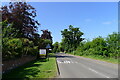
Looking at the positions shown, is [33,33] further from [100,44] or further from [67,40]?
[67,40]

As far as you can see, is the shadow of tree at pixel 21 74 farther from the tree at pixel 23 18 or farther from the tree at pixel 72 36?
the tree at pixel 72 36

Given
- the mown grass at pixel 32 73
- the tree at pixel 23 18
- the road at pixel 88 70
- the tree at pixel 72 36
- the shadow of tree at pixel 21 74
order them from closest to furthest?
the shadow of tree at pixel 21 74
the mown grass at pixel 32 73
the road at pixel 88 70
the tree at pixel 23 18
the tree at pixel 72 36

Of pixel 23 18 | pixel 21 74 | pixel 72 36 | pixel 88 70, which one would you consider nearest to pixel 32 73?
pixel 21 74

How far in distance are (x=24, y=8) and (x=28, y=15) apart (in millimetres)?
1552

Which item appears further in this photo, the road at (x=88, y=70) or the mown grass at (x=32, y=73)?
the road at (x=88, y=70)

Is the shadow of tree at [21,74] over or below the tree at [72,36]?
below

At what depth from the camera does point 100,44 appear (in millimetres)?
35469

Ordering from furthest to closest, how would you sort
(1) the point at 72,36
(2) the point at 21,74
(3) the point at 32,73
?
(1) the point at 72,36 < (3) the point at 32,73 < (2) the point at 21,74

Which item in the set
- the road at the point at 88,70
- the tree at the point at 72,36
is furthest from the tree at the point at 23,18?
the tree at the point at 72,36

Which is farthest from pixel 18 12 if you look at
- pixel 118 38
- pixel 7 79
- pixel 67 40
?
pixel 67 40

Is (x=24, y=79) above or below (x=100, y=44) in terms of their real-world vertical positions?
below

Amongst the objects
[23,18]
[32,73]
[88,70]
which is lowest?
[88,70]

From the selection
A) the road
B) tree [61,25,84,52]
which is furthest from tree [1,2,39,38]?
tree [61,25,84,52]

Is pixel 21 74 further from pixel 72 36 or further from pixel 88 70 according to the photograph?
pixel 72 36
